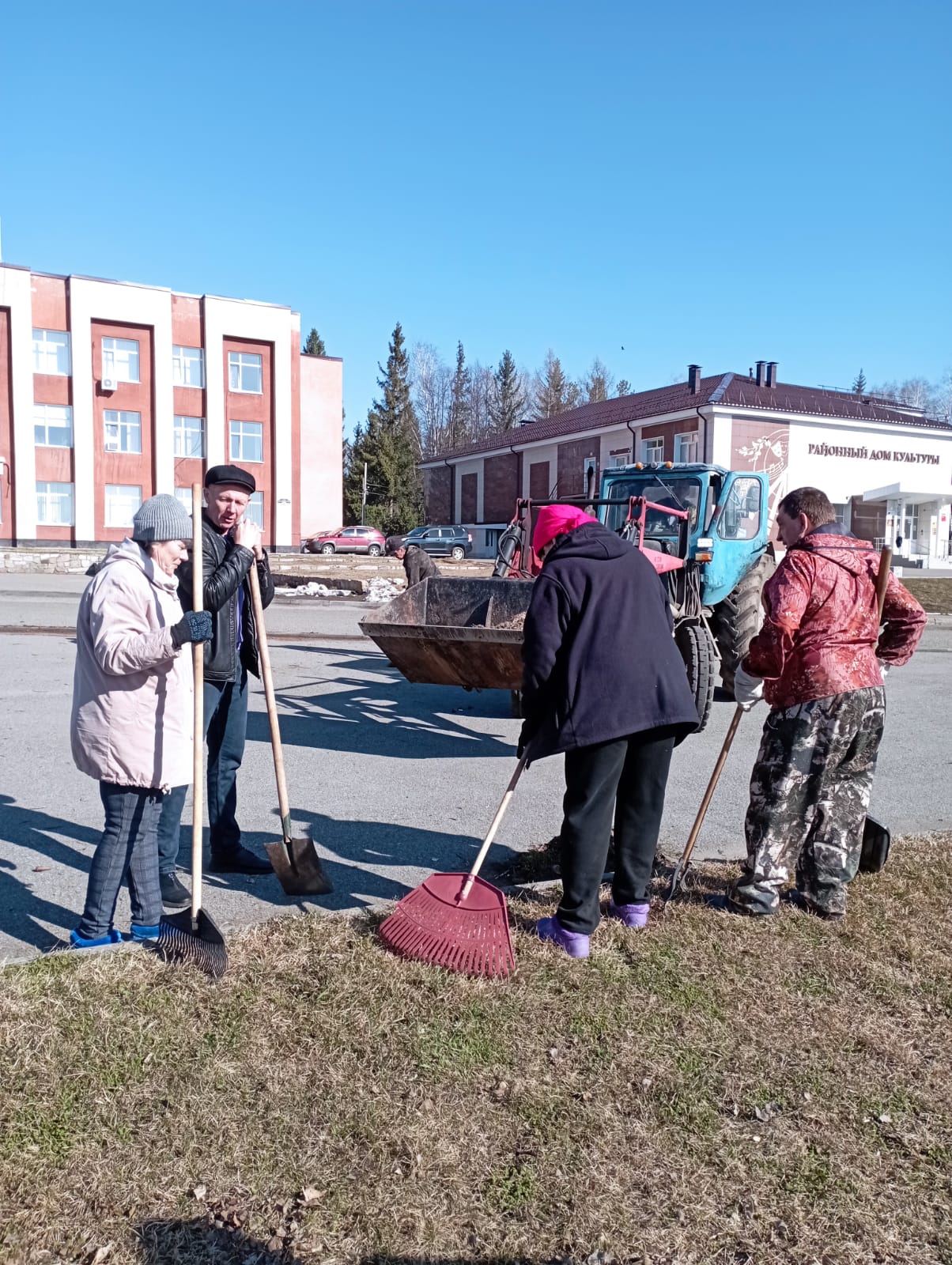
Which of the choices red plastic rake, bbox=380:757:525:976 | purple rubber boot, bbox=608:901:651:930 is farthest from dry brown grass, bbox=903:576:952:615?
red plastic rake, bbox=380:757:525:976

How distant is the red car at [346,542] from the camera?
39797 mm

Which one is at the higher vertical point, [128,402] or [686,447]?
[128,402]

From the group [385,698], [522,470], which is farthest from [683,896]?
[522,470]

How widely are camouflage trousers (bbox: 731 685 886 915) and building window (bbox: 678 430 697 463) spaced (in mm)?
A: 29811

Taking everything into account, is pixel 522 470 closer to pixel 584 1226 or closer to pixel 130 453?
pixel 130 453

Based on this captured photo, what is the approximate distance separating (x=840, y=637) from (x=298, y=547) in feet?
126

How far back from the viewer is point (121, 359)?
37312 mm

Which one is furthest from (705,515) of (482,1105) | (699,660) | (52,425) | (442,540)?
(52,425)

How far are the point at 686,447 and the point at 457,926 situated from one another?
3194cm

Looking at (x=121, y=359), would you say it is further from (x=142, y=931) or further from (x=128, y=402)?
(x=142, y=931)

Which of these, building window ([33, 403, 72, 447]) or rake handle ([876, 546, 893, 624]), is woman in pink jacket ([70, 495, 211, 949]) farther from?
building window ([33, 403, 72, 447])

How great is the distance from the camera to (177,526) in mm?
3559

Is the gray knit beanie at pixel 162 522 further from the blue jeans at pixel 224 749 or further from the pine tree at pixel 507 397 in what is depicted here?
the pine tree at pixel 507 397

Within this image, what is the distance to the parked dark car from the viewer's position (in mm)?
38031
